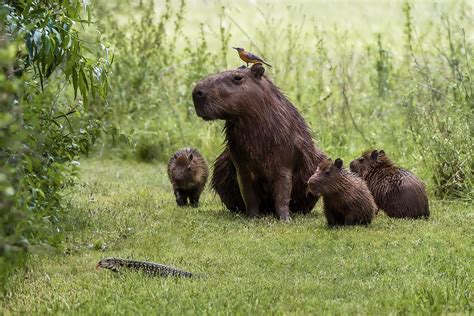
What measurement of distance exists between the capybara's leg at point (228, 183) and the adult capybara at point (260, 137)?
0.24 m

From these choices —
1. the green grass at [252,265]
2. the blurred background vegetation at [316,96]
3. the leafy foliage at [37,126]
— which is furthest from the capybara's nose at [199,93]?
the green grass at [252,265]

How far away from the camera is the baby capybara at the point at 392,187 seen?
8.79 metres

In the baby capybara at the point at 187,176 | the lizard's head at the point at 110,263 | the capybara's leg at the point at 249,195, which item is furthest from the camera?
the baby capybara at the point at 187,176

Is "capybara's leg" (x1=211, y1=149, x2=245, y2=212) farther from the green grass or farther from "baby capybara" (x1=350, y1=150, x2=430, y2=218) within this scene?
"baby capybara" (x1=350, y1=150, x2=430, y2=218)

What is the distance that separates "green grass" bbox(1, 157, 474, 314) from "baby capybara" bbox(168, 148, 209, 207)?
0.45 metres

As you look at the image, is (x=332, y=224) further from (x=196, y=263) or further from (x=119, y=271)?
(x=119, y=271)

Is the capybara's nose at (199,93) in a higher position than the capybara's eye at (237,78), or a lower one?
lower

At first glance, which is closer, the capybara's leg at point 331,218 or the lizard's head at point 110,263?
the lizard's head at point 110,263

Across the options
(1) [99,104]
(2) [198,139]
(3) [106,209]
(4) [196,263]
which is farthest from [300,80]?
(4) [196,263]

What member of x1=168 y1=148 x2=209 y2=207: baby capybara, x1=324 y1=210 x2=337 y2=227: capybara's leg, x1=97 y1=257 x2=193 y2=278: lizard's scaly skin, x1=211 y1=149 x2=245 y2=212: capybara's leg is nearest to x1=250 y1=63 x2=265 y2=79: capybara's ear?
x1=211 y1=149 x2=245 y2=212: capybara's leg

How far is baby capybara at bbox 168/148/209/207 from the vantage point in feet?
33.1

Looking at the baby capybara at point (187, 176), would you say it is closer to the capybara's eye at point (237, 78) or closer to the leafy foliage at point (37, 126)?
the capybara's eye at point (237, 78)

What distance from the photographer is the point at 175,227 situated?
840cm

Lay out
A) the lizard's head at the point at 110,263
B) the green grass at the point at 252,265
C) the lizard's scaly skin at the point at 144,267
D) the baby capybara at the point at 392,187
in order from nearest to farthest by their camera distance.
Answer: the green grass at the point at 252,265 → the lizard's scaly skin at the point at 144,267 → the lizard's head at the point at 110,263 → the baby capybara at the point at 392,187
